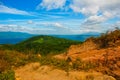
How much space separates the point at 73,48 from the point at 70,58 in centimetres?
482

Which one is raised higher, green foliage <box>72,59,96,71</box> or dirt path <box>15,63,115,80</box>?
green foliage <box>72,59,96,71</box>

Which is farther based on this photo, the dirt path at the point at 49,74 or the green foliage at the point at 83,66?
the green foliage at the point at 83,66

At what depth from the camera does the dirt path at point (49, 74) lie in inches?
512

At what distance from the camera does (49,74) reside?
1376 centimetres

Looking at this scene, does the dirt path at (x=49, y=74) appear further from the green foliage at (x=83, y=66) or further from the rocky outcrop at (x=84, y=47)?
the rocky outcrop at (x=84, y=47)

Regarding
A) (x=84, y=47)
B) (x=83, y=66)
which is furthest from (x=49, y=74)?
(x=84, y=47)

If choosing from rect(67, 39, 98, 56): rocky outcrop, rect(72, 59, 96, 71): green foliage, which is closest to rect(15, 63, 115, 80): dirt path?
rect(72, 59, 96, 71): green foliage

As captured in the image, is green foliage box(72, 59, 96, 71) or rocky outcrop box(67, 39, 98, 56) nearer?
green foliage box(72, 59, 96, 71)

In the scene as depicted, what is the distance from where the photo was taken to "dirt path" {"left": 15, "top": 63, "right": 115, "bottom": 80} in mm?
13000

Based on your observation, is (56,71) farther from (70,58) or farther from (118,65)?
(118,65)

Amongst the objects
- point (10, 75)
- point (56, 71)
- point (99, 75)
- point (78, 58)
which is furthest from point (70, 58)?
point (10, 75)

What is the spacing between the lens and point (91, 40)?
19.7m

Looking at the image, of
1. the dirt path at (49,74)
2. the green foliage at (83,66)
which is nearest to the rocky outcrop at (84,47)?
the green foliage at (83,66)

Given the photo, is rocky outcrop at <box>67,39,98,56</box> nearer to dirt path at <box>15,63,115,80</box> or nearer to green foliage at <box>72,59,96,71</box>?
green foliage at <box>72,59,96,71</box>
